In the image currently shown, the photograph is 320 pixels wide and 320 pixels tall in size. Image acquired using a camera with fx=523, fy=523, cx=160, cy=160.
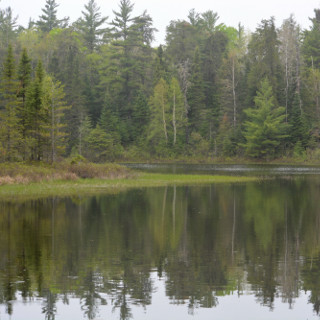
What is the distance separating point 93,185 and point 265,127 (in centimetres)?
5221

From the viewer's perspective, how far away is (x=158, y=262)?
15383mm

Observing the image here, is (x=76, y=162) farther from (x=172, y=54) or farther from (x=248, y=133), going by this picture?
(x=172, y=54)

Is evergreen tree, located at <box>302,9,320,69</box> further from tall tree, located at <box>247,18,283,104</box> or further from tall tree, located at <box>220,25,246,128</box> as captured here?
tall tree, located at <box>220,25,246,128</box>

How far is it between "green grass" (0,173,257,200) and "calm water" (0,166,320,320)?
20.6 ft

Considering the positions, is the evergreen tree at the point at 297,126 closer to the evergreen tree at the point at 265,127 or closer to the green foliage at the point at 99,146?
the evergreen tree at the point at 265,127

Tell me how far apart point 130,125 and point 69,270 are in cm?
9097

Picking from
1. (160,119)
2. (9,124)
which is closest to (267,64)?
(160,119)

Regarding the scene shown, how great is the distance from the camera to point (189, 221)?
24266mm

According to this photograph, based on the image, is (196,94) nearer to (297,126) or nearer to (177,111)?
(177,111)

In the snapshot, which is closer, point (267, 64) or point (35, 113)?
point (35, 113)

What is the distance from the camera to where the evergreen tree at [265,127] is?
287ft

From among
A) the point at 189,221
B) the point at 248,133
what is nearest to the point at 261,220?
the point at 189,221

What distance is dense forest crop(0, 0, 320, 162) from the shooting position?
9056 centimetres

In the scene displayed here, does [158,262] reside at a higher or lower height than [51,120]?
lower
